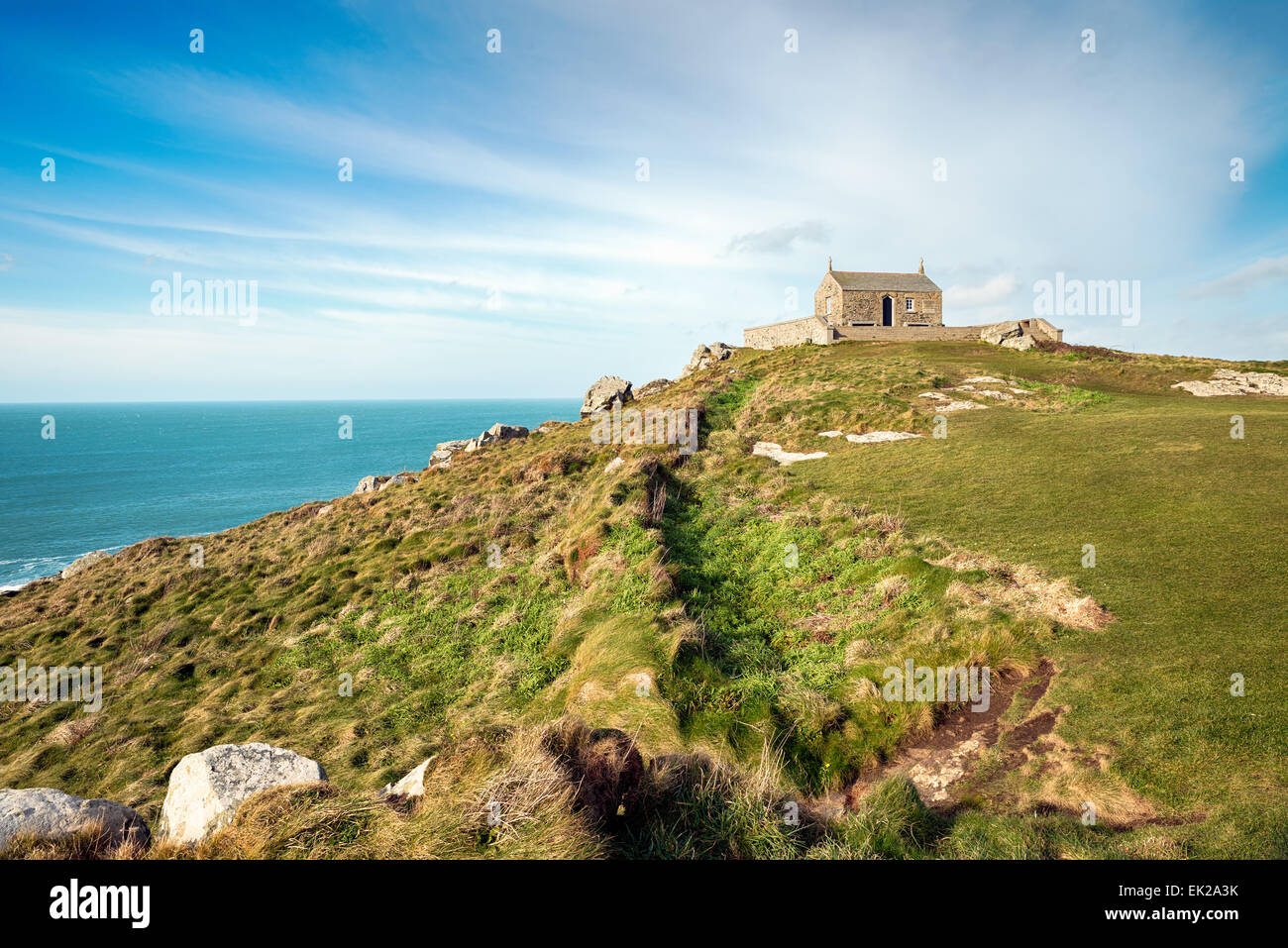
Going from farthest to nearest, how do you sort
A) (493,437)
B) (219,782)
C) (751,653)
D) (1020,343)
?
1. (1020,343)
2. (493,437)
3. (751,653)
4. (219,782)

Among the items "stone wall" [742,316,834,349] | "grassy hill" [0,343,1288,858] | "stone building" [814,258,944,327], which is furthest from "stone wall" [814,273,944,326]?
"grassy hill" [0,343,1288,858]

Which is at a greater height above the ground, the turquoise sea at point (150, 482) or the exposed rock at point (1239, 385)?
the exposed rock at point (1239, 385)

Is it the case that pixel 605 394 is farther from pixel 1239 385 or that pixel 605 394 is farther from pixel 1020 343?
pixel 1239 385

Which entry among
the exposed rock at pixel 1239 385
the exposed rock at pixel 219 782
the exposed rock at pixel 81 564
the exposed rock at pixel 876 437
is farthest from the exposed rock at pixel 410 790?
the exposed rock at pixel 81 564

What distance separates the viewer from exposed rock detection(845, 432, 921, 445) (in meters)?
23.8

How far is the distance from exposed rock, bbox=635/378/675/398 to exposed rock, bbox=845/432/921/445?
28.1 m

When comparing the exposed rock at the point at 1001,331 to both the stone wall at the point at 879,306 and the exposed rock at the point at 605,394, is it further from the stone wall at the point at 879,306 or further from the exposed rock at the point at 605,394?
the exposed rock at the point at 605,394

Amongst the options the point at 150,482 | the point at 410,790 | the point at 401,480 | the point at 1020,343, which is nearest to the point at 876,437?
the point at 410,790

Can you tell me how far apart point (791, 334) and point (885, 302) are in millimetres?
10756

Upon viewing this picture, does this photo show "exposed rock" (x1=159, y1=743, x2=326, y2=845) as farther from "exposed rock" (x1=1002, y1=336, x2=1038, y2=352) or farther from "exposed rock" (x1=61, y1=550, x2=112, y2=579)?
"exposed rock" (x1=1002, y1=336, x2=1038, y2=352)

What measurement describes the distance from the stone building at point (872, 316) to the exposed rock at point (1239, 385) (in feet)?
68.6

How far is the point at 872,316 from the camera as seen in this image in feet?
191

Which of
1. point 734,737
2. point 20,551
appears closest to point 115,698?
point 734,737

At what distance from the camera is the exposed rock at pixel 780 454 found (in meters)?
22.8
